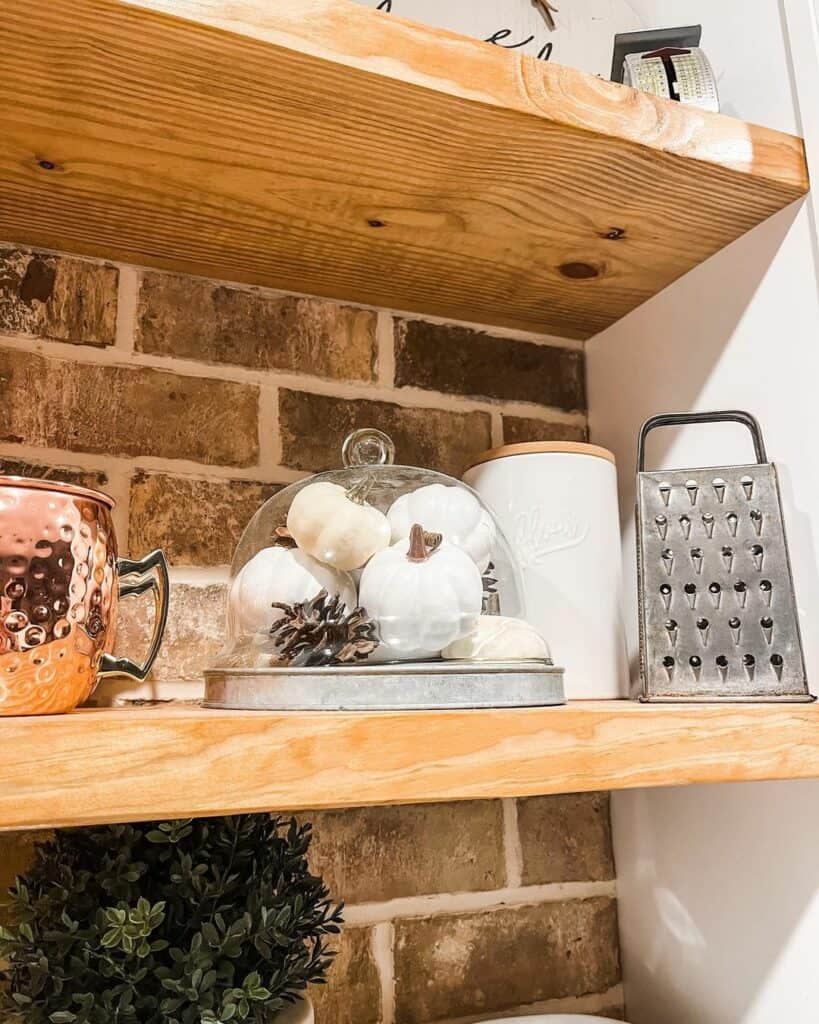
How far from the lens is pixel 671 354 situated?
0.90 meters

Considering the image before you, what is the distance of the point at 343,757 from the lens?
0.49m

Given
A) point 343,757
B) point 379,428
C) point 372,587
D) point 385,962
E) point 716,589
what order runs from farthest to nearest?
point 379,428, point 385,962, point 716,589, point 372,587, point 343,757

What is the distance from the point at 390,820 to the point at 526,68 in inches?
25.5

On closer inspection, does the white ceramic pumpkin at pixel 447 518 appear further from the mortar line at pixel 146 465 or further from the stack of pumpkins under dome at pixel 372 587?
the mortar line at pixel 146 465

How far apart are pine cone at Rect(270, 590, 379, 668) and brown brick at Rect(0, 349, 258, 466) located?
0.98 ft

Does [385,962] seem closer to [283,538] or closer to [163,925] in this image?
[163,925]

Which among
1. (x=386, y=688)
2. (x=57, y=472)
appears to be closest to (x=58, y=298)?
(x=57, y=472)

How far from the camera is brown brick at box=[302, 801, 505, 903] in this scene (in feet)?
2.70

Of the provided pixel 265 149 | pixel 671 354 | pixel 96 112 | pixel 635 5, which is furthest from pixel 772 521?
pixel 635 5

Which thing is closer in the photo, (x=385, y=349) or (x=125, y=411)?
(x=125, y=411)

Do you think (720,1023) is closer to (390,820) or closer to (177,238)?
(390,820)

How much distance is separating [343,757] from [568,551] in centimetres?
36

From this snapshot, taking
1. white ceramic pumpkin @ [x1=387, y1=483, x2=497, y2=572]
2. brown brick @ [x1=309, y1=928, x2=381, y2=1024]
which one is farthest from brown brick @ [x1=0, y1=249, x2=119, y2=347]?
brown brick @ [x1=309, y1=928, x2=381, y2=1024]

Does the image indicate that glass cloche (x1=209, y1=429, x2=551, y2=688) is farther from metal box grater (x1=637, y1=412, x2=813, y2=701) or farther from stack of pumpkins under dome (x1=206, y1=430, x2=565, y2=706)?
metal box grater (x1=637, y1=412, x2=813, y2=701)
